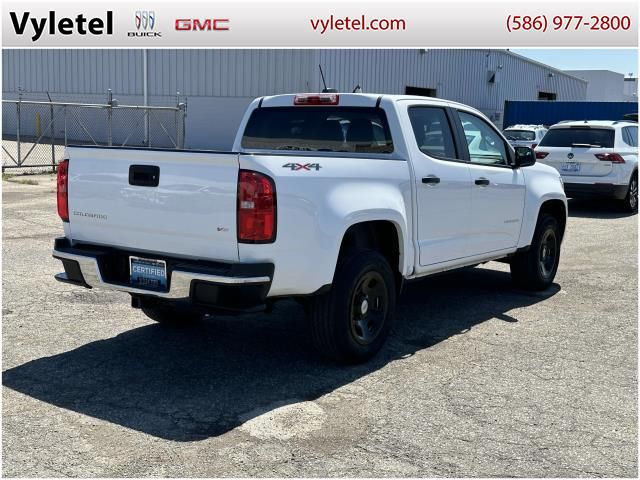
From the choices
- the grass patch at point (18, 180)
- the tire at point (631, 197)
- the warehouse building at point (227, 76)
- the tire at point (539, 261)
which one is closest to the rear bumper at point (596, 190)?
the tire at point (631, 197)

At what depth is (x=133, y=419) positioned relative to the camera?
441cm

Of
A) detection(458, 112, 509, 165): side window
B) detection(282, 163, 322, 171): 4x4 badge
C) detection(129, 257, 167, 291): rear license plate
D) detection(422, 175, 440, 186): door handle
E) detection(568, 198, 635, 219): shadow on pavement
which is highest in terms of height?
detection(458, 112, 509, 165): side window

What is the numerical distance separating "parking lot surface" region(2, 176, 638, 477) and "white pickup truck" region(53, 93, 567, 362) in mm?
450

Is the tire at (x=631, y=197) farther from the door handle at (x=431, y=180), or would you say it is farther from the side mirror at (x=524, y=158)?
the door handle at (x=431, y=180)

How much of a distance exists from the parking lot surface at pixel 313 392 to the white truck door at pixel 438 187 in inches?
28.2

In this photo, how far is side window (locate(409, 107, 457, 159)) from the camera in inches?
243

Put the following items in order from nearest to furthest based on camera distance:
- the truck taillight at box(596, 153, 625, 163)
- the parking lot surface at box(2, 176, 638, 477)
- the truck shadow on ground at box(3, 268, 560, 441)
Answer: the parking lot surface at box(2, 176, 638, 477) < the truck shadow on ground at box(3, 268, 560, 441) < the truck taillight at box(596, 153, 625, 163)

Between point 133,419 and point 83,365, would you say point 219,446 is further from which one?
point 83,365

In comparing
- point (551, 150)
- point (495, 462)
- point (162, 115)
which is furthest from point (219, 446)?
point (162, 115)

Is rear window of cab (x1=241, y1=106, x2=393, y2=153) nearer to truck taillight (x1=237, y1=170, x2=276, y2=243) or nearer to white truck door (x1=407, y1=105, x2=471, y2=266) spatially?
white truck door (x1=407, y1=105, x2=471, y2=266)

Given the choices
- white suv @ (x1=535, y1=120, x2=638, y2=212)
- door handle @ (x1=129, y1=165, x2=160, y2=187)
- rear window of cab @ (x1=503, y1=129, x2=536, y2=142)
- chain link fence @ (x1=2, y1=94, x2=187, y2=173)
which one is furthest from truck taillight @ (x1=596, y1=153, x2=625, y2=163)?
chain link fence @ (x1=2, y1=94, x2=187, y2=173)

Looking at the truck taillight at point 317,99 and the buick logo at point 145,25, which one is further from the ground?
the buick logo at point 145,25

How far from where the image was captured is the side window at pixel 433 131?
6.16 metres

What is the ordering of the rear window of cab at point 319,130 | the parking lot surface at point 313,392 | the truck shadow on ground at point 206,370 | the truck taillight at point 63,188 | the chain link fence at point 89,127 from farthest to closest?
the chain link fence at point 89,127 < the rear window of cab at point 319,130 < the truck taillight at point 63,188 < the truck shadow on ground at point 206,370 < the parking lot surface at point 313,392
